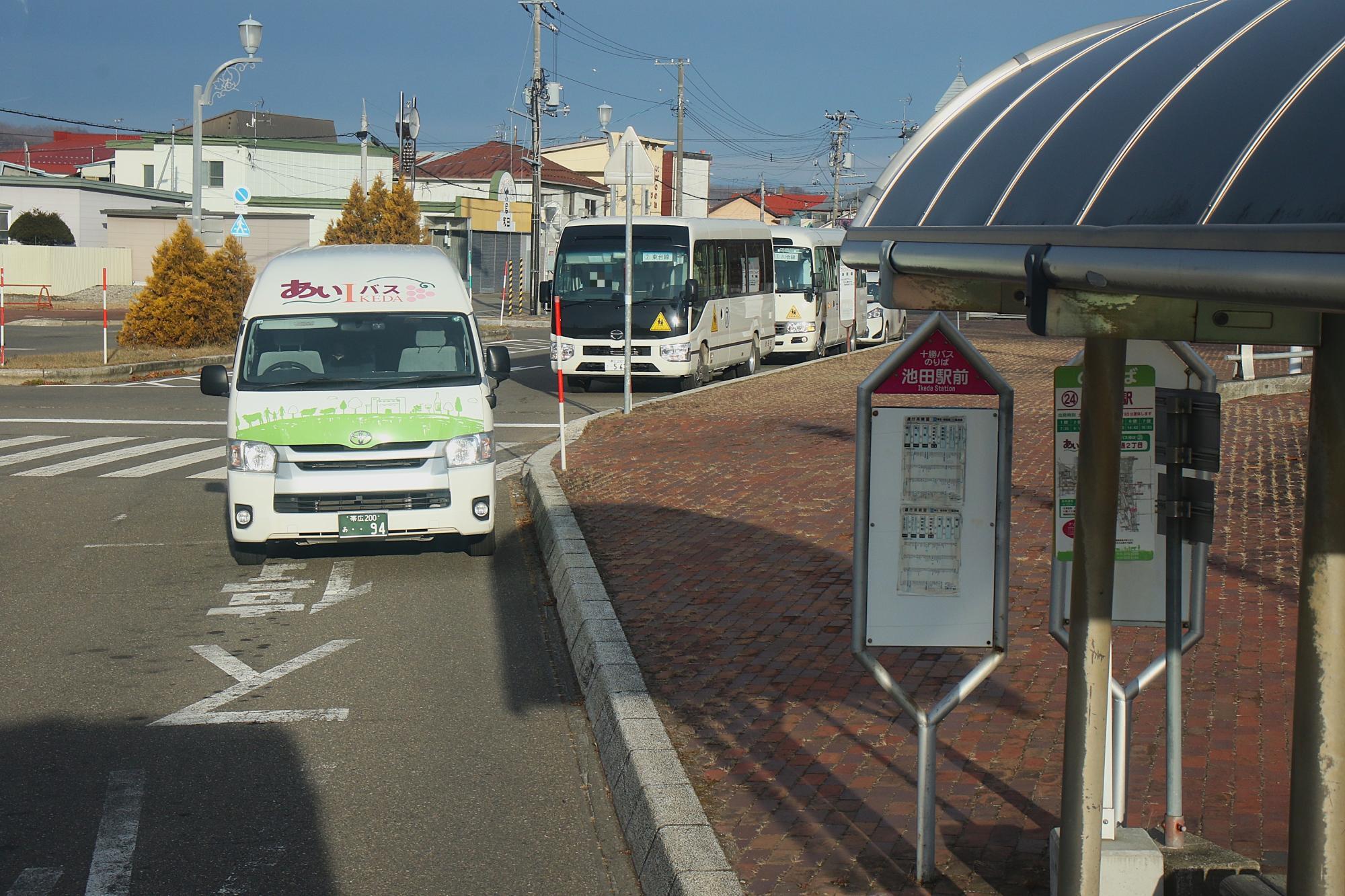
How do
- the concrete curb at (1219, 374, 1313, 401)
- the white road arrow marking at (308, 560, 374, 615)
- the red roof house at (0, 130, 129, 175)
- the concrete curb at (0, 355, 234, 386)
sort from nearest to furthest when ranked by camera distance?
the white road arrow marking at (308, 560, 374, 615)
the concrete curb at (1219, 374, 1313, 401)
the concrete curb at (0, 355, 234, 386)
the red roof house at (0, 130, 129, 175)

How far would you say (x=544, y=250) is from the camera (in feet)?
164

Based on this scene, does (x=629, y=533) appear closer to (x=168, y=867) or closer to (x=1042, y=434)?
(x=168, y=867)

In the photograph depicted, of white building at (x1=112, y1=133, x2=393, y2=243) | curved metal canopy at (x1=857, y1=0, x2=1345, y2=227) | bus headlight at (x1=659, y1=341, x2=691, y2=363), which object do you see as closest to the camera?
curved metal canopy at (x1=857, y1=0, x2=1345, y2=227)

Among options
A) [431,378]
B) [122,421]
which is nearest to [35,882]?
[431,378]

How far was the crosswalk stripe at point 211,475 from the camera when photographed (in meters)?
14.3

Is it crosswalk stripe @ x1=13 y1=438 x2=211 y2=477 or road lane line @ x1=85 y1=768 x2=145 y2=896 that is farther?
crosswalk stripe @ x1=13 y1=438 x2=211 y2=477

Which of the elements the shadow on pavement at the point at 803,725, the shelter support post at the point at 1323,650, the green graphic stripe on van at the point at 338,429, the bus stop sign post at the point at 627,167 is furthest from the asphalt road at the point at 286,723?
the bus stop sign post at the point at 627,167

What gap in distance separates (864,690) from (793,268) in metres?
27.1

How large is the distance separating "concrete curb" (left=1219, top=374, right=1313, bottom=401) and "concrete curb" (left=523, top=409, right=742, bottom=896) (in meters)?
12.7

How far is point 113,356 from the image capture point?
27.5 meters

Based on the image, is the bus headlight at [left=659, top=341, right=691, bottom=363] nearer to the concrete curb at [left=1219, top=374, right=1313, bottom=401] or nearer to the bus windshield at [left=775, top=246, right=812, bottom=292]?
the concrete curb at [left=1219, top=374, right=1313, bottom=401]

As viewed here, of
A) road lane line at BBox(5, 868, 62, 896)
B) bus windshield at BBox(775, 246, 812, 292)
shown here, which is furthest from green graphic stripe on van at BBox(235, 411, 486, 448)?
bus windshield at BBox(775, 246, 812, 292)

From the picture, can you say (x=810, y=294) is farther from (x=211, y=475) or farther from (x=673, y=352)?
(x=211, y=475)

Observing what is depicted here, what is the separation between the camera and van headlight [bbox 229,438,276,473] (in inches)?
381
